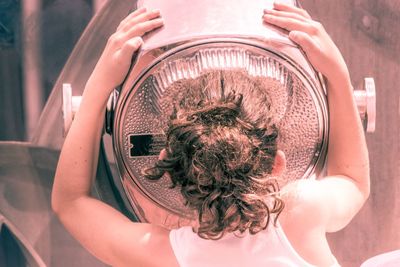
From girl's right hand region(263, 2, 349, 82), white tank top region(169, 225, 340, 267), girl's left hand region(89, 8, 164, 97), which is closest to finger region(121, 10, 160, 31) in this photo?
girl's left hand region(89, 8, 164, 97)

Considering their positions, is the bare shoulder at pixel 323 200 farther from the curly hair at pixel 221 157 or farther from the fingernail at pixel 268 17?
the fingernail at pixel 268 17

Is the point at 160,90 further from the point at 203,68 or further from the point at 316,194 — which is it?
the point at 316,194

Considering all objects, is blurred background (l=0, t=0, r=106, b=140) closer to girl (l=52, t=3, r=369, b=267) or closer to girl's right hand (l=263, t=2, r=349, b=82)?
girl (l=52, t=3, r=369, b=267)

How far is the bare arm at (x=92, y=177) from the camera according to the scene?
1.97 ft

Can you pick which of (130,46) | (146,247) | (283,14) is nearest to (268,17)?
(283,14)

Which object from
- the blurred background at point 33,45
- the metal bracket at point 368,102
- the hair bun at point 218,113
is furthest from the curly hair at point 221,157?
the blurred background at point 33,45

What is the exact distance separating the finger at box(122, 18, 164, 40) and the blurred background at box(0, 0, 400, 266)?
19 cm

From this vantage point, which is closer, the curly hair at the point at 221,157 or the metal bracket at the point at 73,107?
the curly hair at the point at 221,157

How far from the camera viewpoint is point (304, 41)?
59 centimetres

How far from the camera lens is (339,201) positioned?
63 centimetres

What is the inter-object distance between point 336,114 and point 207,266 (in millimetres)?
193

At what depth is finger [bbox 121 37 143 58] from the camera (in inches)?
23.4

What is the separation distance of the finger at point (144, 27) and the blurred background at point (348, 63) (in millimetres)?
194

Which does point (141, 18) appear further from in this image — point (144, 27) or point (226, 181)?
point (226, 181)
